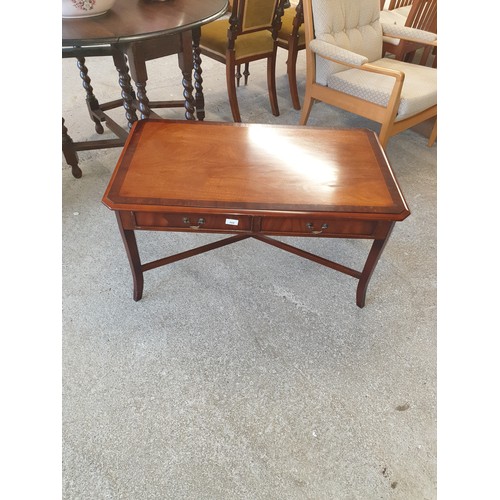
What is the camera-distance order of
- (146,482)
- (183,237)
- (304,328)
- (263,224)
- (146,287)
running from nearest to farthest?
1. (146,482)
2. (263,224)
3. (304,328)
4. (146,287)
5. (183,237)

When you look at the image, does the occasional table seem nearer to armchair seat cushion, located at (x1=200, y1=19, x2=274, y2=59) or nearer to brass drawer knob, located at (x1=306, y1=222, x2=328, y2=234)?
armchair seat cushion, located at (x1=200, y1=19, x2=274, y2=59)

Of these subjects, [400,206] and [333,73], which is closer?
[400,206]

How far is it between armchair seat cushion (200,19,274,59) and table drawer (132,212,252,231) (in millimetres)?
1912

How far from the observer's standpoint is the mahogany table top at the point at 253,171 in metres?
1.33

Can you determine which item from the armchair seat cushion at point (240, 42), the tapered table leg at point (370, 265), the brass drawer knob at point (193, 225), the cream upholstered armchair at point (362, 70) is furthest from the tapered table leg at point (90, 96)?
the tapered table leg at point (370, 265)

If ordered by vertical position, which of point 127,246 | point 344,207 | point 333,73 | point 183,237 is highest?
point 333,73

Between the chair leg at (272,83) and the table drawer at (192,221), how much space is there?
2.11 metres

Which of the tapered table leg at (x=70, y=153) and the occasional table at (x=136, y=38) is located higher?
the occasional table at (x=136, y=38)

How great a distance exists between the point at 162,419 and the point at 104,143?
1832mm

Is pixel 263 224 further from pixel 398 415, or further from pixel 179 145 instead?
pixel 398 415

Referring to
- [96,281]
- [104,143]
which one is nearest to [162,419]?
[96,281]

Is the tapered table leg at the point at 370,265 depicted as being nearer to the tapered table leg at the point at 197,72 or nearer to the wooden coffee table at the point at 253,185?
the wooden coffee table at the point at 253,185

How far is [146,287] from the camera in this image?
1.90 m

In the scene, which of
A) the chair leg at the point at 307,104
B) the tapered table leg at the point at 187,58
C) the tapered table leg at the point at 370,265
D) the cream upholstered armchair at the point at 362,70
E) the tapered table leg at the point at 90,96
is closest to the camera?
the tapered table leg at the point at 370,265
